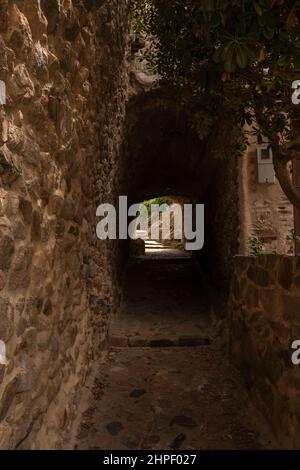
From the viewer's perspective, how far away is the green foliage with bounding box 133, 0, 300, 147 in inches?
88.8

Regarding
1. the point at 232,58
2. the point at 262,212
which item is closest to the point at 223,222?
the point at 262,212

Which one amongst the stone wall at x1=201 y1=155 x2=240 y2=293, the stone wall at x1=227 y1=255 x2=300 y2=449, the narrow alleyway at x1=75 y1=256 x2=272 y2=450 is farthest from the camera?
the stone wall at x1=201 y1=155 x2=240 y2=293

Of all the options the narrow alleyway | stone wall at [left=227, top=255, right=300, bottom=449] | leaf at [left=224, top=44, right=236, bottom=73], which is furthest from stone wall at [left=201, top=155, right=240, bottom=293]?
leaf at [left=224, top=44, right=236, bottom=73]

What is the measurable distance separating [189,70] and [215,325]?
3.28 metres

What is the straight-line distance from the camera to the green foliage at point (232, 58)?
226 cm

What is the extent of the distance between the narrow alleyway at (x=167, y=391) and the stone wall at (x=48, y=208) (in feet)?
1.03

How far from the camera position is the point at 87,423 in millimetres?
2895

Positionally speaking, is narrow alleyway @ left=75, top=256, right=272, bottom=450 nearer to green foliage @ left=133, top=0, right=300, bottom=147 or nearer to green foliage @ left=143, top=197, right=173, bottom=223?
green foliage @ left=133, top=0, right=300, bottom=147

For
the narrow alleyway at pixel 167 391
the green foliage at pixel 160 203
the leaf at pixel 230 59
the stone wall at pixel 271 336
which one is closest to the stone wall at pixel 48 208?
the narrow alleyway at pixel 167 391

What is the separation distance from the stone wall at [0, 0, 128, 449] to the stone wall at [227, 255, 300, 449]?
4.81ft

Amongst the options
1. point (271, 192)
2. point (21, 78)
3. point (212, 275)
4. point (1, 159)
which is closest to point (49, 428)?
point (1, 159)

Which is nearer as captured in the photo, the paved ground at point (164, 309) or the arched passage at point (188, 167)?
the paved ground at point (164, 309)

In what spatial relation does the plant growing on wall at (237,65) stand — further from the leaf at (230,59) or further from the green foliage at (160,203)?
the green foliage at (160,203)
